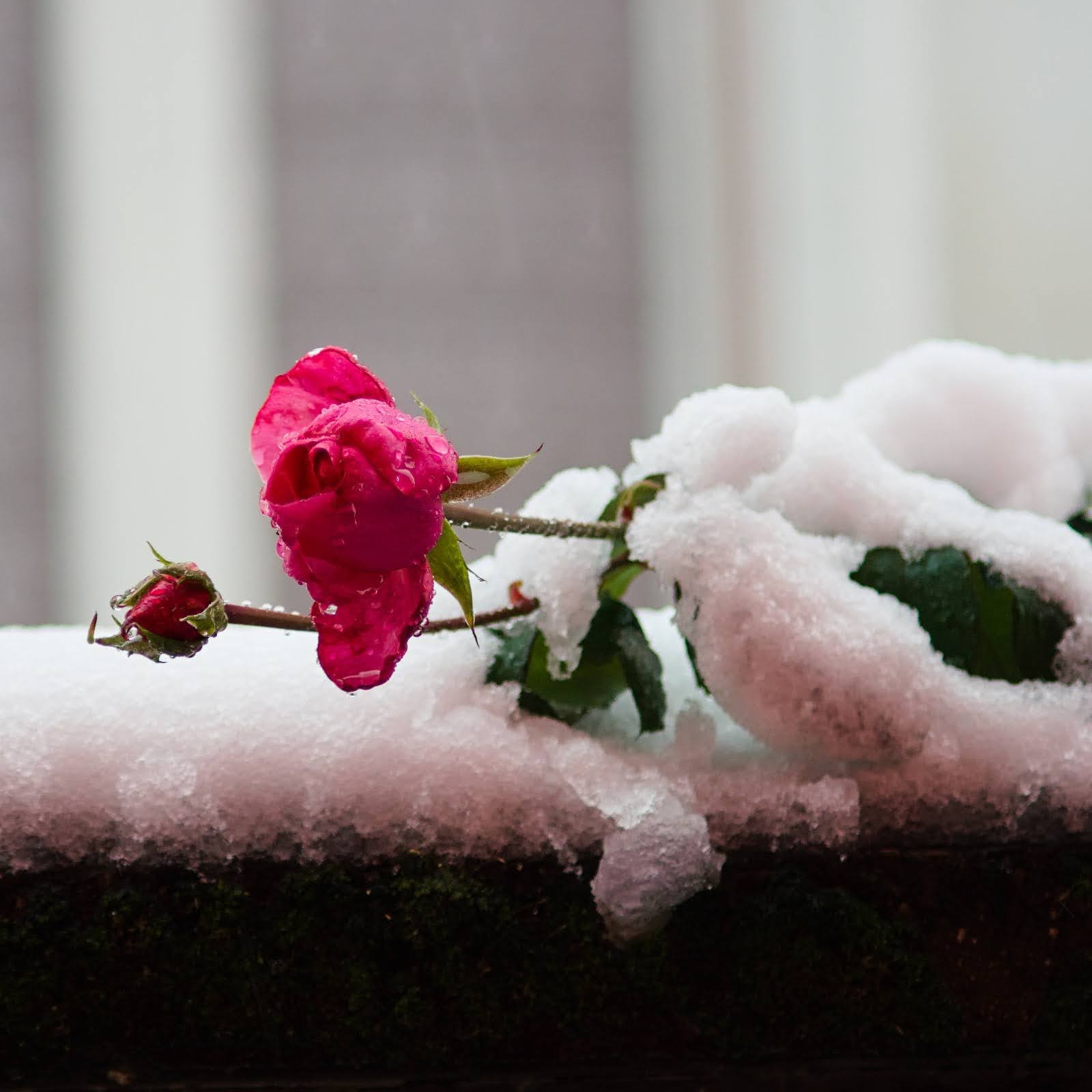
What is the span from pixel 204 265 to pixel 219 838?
44.5 inches

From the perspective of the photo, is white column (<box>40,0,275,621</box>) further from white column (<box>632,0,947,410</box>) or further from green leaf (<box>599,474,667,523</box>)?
green leaf (<box>599,474,667,523</box>)

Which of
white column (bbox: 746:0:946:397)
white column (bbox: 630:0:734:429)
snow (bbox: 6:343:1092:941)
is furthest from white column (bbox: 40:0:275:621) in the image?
snow (bbox: 6:343:1092:941)

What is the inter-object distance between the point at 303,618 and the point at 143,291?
113 cm

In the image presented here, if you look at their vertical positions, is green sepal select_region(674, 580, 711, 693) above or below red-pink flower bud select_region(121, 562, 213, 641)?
below

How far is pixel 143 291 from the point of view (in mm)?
1220

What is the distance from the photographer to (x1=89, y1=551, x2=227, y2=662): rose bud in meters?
0.20

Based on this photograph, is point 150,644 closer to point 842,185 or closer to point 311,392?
point 311,392

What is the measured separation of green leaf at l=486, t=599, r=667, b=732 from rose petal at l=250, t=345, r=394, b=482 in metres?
0.08

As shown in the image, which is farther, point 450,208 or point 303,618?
point 450,208

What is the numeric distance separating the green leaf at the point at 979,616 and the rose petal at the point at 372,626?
14 cm

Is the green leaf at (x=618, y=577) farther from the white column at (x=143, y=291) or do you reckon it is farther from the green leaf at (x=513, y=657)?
the white column at (x=143, y=291)

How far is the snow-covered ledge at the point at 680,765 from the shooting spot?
9.3 inches

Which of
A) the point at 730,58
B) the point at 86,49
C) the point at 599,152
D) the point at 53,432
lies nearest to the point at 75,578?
the point at 53,432

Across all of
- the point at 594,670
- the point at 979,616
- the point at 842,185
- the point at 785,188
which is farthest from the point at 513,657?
the point at 785,188
